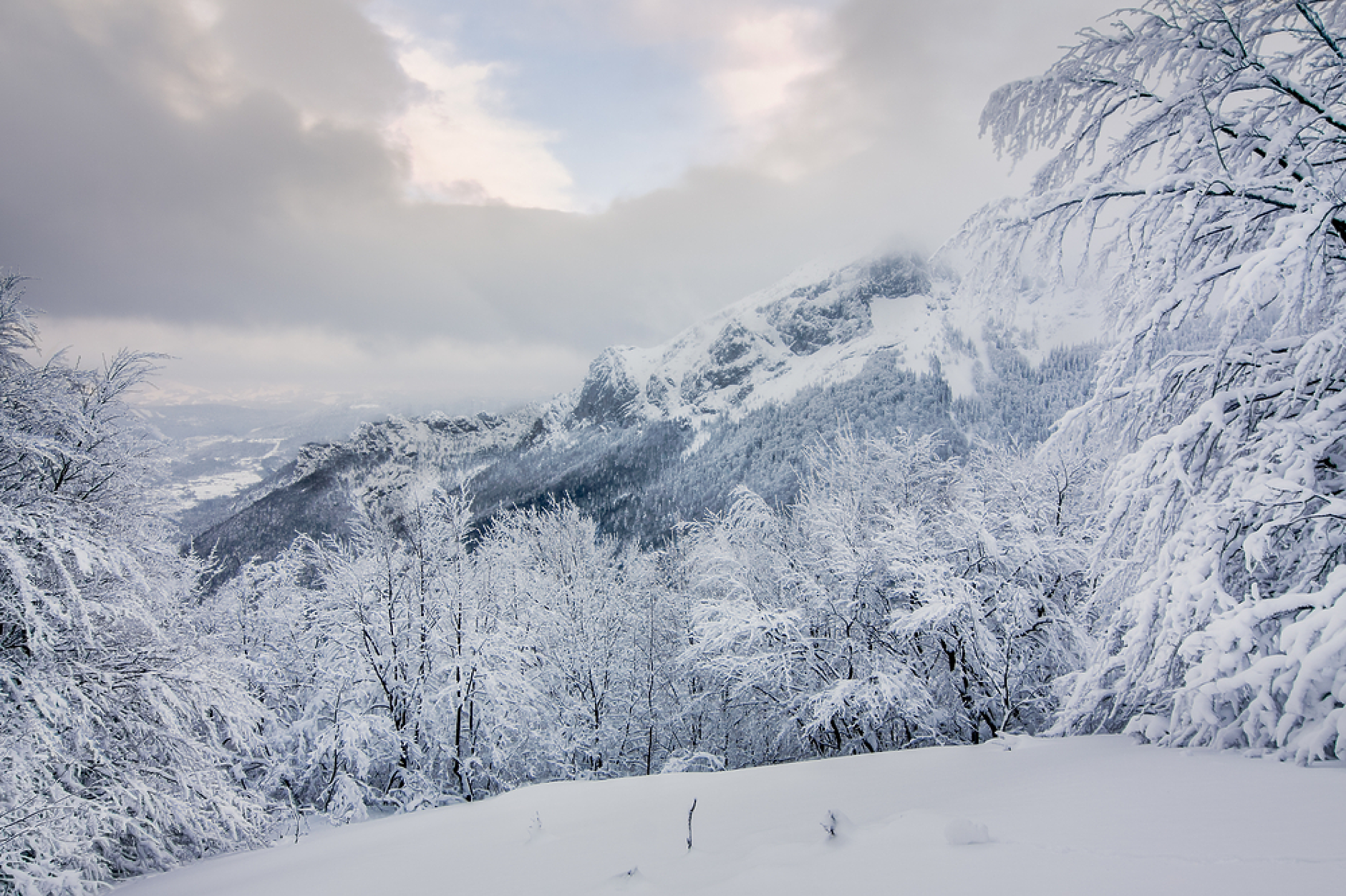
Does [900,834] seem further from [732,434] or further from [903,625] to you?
[732,434]

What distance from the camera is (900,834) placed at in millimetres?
2412

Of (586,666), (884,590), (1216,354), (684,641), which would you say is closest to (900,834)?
(1216,354)

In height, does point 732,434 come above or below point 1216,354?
above

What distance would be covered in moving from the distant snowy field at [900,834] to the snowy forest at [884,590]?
31.3 inches

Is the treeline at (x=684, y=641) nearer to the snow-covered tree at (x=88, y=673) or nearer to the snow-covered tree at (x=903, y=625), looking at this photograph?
the snow-covered tree at (x=903, y=625)

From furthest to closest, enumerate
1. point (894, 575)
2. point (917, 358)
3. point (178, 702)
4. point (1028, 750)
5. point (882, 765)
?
point (917, 358), point (894, 575), point (178, 702), point (882, 765), point (1028, 750)

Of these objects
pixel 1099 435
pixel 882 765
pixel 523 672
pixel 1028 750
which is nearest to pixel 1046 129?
pixel 1099 435

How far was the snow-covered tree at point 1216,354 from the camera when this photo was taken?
3074 millimetres

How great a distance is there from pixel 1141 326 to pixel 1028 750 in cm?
348

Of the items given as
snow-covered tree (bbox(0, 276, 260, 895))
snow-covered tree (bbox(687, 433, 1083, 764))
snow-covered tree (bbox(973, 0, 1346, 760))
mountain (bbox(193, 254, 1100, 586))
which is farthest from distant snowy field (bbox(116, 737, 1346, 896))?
mountain (bbox(193, 254, 1100, 586))

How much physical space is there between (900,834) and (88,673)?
27.8ft

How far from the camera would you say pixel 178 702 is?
20.5 ft

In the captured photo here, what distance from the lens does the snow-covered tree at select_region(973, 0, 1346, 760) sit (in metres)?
3.07

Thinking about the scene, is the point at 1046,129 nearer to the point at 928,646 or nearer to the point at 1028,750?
the point at 1028,750
